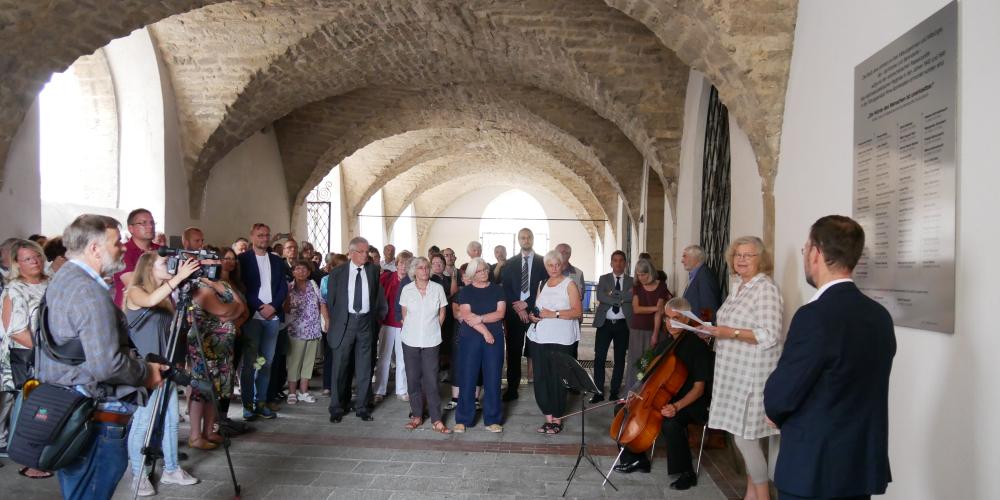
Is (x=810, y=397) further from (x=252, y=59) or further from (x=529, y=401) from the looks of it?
(x=252, y=59)

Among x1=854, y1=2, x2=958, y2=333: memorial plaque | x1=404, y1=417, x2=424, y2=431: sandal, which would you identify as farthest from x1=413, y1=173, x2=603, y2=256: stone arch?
x1=854, y1=2, x2=958, y2=333: memorial plaque

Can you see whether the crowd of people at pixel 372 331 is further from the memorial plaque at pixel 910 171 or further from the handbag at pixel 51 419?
the memorial plaque at pixel 910 171

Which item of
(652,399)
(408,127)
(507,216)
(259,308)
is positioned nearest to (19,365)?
(259,308)

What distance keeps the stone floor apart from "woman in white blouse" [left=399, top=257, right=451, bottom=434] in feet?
0.88

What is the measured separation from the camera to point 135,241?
15.3ft

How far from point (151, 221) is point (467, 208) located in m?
23.3

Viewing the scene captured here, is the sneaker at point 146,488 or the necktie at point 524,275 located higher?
the necktie at point 524,275

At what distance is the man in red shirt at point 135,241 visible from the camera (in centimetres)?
435

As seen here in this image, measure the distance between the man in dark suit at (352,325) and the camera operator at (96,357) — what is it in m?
3.29

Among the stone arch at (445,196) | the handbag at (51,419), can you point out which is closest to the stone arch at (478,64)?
the handbag at (51,419)

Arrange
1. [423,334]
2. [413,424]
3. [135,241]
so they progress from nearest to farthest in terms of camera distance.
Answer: [135,241], [423,334], [413,424]

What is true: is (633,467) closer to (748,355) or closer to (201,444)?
(748,355)

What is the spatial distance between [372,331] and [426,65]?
520 cm

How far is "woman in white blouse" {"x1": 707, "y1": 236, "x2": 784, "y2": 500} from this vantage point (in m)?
3.61
